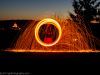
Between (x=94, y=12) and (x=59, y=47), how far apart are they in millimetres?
35922
